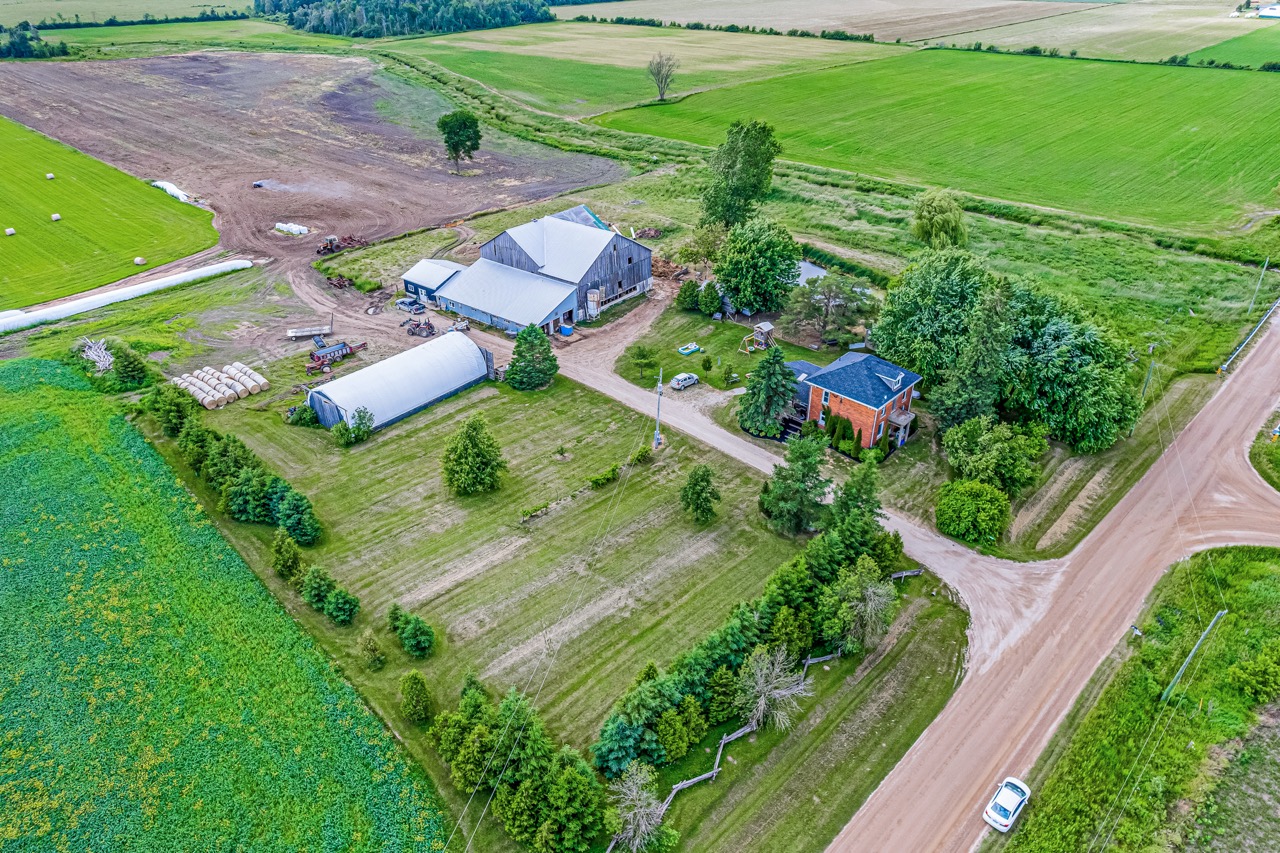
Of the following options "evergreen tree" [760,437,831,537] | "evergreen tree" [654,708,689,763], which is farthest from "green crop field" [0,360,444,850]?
"evergreen tree" [760,437,831,537]

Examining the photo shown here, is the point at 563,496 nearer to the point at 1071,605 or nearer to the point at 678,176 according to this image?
the point at 1071,605

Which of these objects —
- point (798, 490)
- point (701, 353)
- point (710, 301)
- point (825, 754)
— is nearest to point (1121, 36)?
point (710, 301)

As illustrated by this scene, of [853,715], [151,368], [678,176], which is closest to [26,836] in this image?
[853,715]

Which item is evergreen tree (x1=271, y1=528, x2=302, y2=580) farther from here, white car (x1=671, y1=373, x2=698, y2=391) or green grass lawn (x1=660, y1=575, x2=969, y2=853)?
white car (x1=671, y1=373, x2=698, y2=391)

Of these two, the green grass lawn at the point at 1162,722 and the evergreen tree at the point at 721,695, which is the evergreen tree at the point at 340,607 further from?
the green grass lawn at the point at 1162,722

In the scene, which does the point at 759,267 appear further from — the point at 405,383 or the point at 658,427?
the point at 405,383

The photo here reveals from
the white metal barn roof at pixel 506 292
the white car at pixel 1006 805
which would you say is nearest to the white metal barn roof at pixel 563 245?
the white metal barn roof at pixel 506 292
